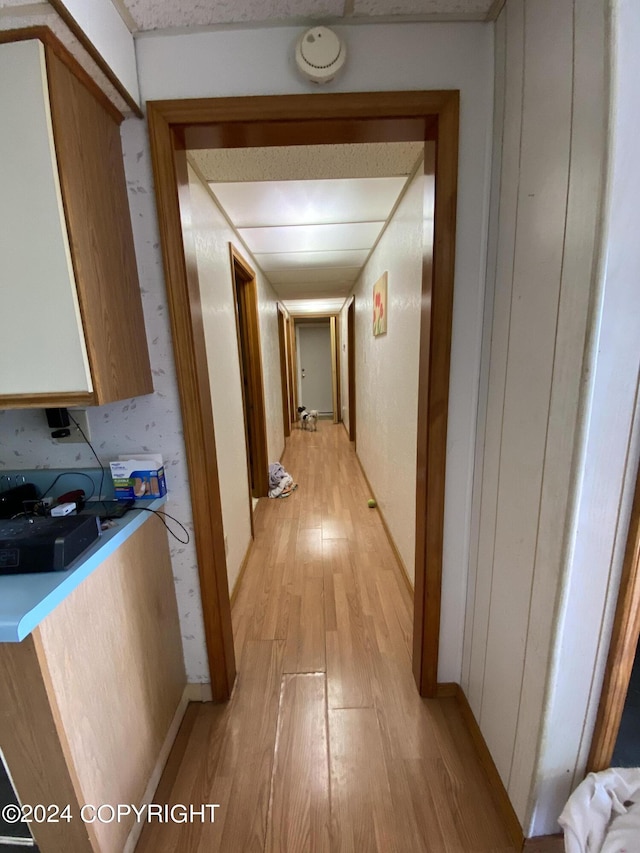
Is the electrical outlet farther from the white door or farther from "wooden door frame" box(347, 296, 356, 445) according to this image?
the white door

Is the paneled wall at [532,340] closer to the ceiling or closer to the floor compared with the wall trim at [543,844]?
closer to the ceiling

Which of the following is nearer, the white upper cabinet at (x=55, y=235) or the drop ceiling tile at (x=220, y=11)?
the white upper cabinet at (x=55, y=235)

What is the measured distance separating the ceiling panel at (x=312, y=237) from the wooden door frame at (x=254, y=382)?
0.64 feet

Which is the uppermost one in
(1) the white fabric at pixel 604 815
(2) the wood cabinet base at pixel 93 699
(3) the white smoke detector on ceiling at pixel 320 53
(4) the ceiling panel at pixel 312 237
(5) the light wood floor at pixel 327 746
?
(4) the ceiling panel at pixel 312 237

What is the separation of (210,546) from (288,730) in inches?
29.4

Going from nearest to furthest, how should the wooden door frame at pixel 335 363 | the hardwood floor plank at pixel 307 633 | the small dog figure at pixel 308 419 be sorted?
the hardwood floor plank at pixel 307 633
the small dog figure at pixel 308 419
the wooden door frame at pixel 335 363

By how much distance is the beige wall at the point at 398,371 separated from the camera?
1608mm

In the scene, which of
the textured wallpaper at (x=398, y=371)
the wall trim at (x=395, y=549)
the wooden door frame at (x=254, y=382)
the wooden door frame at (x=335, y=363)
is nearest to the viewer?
the textured wallpaper at (x=398, y=371)

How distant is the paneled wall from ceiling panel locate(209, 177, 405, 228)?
0.87m

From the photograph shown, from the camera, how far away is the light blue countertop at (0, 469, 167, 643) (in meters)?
0.59

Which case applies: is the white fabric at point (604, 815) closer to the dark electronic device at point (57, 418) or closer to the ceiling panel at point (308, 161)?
the dark electronic device at point (57, 418)

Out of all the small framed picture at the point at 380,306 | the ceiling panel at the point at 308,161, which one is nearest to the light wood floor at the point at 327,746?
the small framed picture at the point at 380,306
